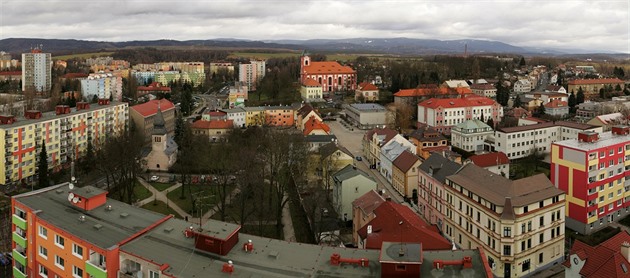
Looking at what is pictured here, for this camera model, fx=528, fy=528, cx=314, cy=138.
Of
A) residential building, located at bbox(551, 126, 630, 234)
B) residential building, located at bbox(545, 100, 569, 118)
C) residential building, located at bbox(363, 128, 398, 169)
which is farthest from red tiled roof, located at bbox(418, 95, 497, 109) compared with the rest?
residential building, located at bbox(551, 126, 630, 234)

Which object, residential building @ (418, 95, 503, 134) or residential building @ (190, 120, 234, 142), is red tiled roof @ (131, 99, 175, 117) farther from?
residential building @ (418, 95, 503, 134)

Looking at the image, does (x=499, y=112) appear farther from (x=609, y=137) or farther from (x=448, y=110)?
(x=609, y=137)

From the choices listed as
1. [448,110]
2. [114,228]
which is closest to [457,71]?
[448,110]

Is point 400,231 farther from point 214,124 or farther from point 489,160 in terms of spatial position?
point 214,124

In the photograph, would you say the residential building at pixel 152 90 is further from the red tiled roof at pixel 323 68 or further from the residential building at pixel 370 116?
the residential building at pixel 370 116

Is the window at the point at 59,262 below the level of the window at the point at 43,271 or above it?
above

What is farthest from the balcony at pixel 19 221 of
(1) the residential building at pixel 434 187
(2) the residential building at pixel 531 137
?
(2) the residential building at pixel 531 137
